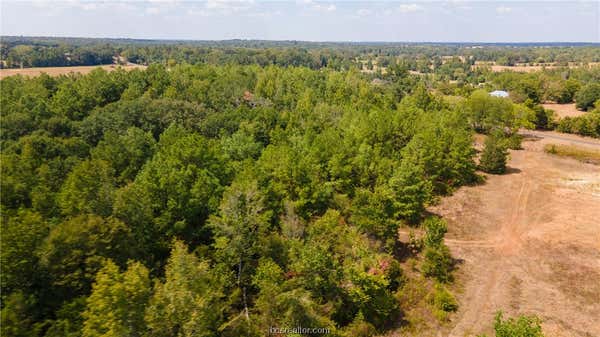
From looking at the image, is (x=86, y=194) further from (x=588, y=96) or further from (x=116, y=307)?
(x=588, y=96)

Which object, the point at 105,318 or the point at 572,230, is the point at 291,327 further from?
the point at 572,230

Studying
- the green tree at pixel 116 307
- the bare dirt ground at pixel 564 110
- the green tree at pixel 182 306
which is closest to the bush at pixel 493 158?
the bare dirt ground at pixel 564 110

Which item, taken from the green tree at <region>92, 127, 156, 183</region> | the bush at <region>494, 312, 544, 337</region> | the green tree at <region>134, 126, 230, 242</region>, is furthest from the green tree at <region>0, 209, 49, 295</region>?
the bush at <region>494, 312, 544, 337</region>

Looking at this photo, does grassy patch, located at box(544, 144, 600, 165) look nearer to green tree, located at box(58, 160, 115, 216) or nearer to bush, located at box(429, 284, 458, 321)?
bush, located at box(429, 284, 458, 321)

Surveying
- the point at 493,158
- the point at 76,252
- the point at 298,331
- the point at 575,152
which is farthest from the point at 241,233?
the point at 575,152

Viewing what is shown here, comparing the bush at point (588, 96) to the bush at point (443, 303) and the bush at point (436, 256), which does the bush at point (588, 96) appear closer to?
the bush at point (436, 256)
